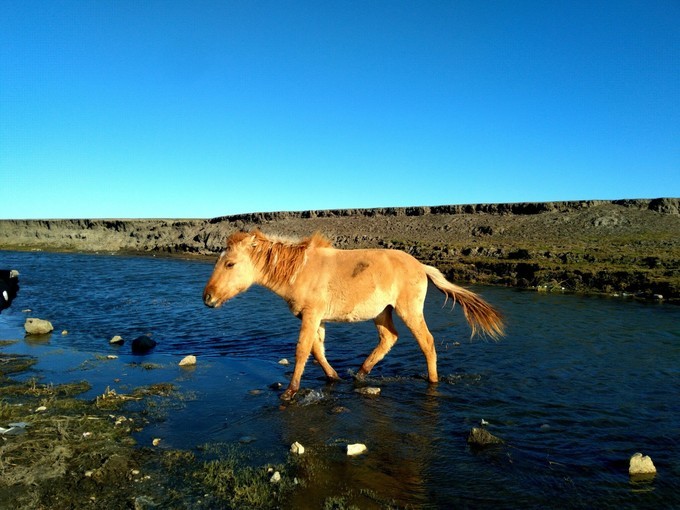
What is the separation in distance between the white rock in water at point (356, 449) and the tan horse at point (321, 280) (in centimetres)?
238

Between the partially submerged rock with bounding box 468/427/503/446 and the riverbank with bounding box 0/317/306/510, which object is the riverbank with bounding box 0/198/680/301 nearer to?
the riverbank with bounding box 0/317/306/510

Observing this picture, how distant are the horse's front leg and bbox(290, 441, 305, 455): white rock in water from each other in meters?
1.95

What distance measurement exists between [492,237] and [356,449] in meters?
38.2

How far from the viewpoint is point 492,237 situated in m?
40.5

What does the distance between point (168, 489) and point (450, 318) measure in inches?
493

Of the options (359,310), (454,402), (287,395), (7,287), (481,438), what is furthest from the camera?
(7,287)

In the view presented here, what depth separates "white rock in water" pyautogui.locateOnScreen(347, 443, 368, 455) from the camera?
17.4 ft

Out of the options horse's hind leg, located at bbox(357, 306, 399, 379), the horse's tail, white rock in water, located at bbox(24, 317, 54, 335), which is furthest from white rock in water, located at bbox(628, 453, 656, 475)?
white rock in water, located at bbox(24, 317, 54, 335)

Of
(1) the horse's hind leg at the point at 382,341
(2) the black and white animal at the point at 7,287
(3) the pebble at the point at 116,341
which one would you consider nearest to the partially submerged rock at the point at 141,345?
(3) the pebble at the point at 116,341

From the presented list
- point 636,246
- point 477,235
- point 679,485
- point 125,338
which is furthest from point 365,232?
point 679,485

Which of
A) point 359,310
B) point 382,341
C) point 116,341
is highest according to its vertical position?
point 359,310

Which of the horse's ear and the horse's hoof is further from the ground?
the horse's ear

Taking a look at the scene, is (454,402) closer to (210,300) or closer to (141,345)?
(210,300)

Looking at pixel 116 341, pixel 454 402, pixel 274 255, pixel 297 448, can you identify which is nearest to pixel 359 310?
pixel 274 255
